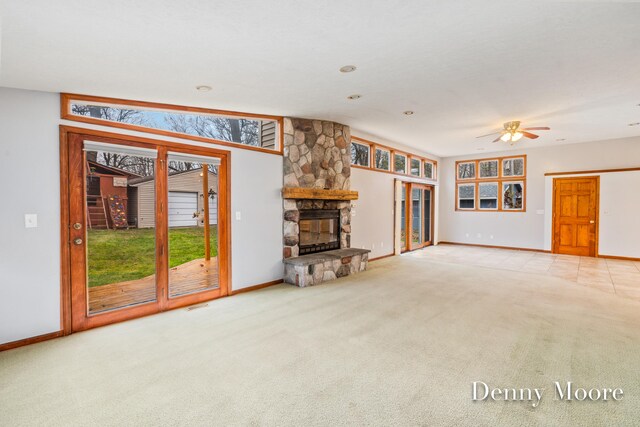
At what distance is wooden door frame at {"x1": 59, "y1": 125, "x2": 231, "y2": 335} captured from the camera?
3127mm

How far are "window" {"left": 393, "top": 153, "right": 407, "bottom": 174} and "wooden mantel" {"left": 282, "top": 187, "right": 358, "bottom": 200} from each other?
2530 millimetres

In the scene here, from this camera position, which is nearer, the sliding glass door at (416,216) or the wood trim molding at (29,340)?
the wood trim molding at (29,340)

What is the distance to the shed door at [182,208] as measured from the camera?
3967mm

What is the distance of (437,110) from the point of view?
4.95 meters

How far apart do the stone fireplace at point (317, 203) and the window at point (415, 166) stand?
11.3ft

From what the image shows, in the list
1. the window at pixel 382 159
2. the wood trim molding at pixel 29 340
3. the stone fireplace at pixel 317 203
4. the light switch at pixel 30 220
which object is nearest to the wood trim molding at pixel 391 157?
the window at pixel 382 159

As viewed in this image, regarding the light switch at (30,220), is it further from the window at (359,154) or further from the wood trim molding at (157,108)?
the window at (359,154)

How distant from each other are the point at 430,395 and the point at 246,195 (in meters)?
3.57

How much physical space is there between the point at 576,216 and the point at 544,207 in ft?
2.37

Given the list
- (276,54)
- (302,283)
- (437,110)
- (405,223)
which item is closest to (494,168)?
(405,223)

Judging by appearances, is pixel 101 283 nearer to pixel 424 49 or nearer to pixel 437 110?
pixel 424 49

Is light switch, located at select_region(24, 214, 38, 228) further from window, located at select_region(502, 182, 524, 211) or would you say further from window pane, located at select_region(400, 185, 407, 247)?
window, located at select_region(502, 182, 524, 211)

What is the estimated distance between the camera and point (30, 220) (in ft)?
9.67

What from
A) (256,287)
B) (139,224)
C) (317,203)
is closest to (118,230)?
(139,224)
